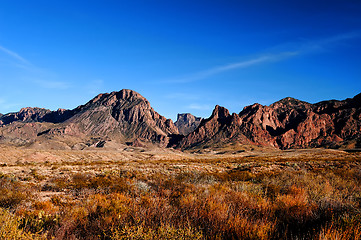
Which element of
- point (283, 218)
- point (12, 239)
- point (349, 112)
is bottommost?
point (283, 218)

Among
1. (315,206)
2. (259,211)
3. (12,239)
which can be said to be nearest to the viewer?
(12,239)

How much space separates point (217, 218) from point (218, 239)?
908mm

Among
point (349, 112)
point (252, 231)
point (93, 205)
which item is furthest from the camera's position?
point (349, 112)

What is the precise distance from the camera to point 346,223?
4.49 meters

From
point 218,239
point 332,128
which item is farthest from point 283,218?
point 332,128

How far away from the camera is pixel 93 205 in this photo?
6.24 meters

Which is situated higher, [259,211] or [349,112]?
[349,112]

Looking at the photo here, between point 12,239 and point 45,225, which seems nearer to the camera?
point 12,239

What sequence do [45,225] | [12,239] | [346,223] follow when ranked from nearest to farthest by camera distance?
[12,239] → [346,223] → [45,225]

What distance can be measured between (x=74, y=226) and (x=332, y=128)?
Result: 246 metres

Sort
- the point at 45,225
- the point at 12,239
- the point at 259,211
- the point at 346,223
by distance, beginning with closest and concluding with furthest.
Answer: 1. the point at 12,239
2. the point at 346,223
3. the point at 45,225
4. the point at 259,211

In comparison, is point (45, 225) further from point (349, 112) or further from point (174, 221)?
point (349, 112)

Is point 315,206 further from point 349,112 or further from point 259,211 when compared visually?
point 349,112

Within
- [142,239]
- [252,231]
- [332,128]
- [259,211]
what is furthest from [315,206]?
[332,128]
